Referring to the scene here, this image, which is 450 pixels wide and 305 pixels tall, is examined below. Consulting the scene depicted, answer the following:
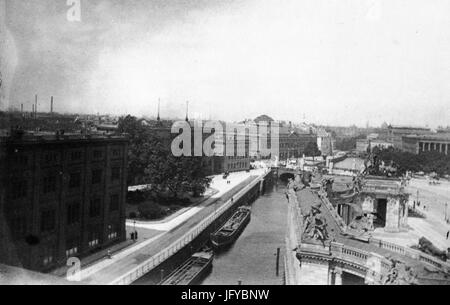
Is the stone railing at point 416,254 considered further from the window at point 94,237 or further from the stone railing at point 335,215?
the window at point 94,237

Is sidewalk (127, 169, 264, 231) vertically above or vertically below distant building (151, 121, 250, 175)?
below

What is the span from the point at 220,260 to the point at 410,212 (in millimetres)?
27486

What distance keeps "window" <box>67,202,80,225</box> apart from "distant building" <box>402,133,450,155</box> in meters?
73.9

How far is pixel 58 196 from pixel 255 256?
56.0ft

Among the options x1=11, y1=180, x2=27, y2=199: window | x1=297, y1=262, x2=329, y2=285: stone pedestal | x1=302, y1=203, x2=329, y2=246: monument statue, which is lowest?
x1=297, y1=262, x2=329, y2=285: stone pedestal

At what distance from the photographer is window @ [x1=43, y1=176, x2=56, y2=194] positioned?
2519 centimetres

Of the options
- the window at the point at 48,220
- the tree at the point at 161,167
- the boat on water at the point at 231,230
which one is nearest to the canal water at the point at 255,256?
the boat on water at the point at 231,230

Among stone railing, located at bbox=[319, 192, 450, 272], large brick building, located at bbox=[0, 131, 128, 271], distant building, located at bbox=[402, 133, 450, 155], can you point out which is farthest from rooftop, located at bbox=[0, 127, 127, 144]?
distant building, located at bbox=[402, 133, 450, 155]

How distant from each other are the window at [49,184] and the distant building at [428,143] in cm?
7587

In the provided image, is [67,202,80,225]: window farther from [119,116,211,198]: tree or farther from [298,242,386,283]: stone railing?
[119,116,211,198]: tree

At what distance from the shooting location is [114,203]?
32.0 m
